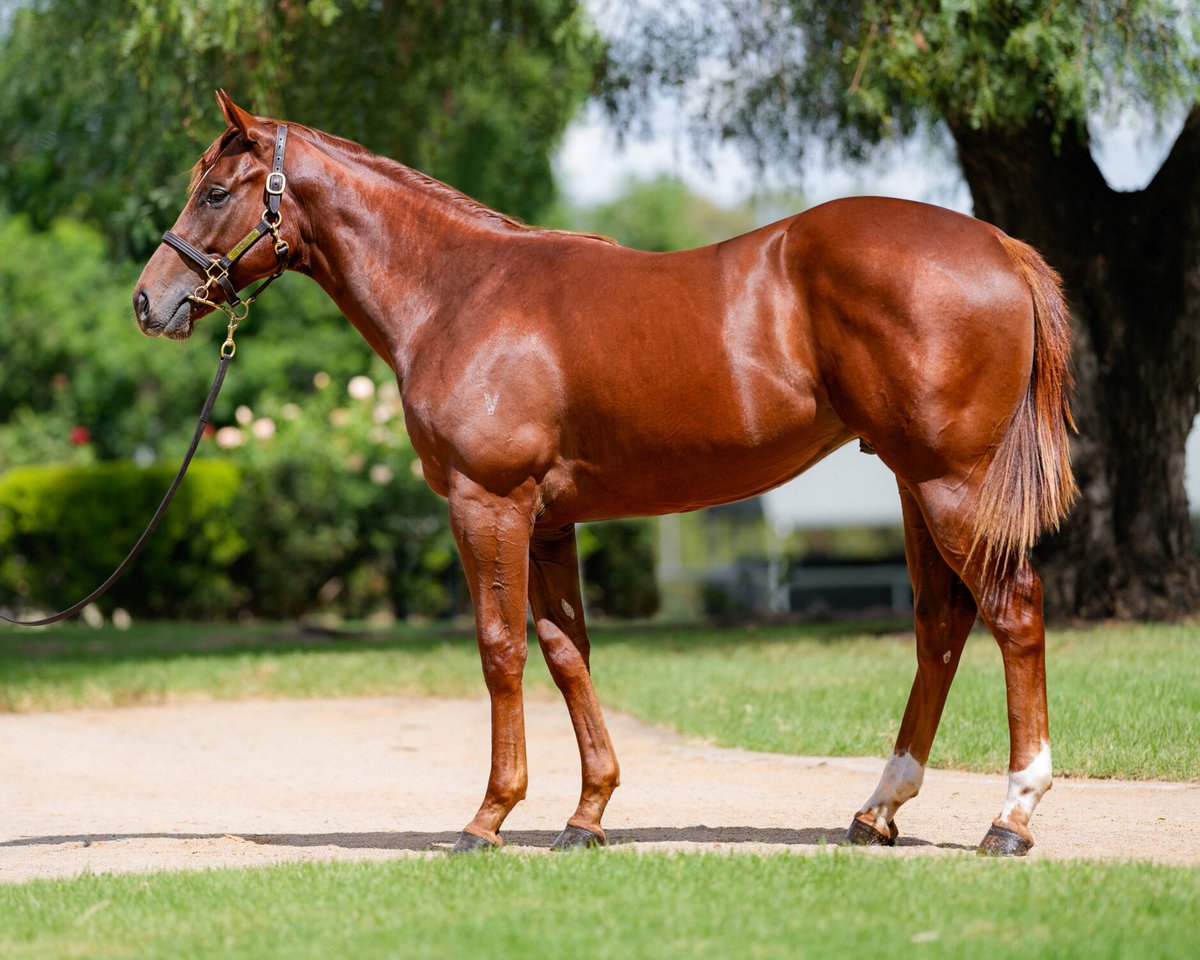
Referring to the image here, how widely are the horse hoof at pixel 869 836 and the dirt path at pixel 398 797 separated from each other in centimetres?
11

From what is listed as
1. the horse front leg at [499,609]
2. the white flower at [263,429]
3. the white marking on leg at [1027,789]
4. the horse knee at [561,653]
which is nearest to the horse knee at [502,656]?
the horse front leg at [499,609]

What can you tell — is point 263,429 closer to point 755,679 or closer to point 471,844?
point 755,679

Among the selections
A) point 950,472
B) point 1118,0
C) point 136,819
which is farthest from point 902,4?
point 136,819

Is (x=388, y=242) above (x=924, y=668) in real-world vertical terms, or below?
above

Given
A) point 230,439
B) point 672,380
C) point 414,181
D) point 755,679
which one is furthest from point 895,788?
point 230,439

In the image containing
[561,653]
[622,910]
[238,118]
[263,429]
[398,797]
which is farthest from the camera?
[263,429]

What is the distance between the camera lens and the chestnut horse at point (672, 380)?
4.98 m

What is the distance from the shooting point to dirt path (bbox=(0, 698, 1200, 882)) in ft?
18.8

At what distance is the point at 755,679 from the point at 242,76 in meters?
6.47

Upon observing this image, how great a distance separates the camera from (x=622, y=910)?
419cm

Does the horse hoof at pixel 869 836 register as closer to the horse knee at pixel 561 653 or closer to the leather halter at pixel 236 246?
the horse knee at pixel 561 653

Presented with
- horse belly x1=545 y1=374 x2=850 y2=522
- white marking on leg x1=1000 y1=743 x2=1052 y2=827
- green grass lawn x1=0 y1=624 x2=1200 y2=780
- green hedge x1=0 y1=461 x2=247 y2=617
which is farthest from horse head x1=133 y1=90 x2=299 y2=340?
green hedge x1=0 y1=461 x2=247 y2=617

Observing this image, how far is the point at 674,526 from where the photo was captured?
82.5 feet

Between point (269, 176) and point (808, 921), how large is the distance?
11.5 ft
